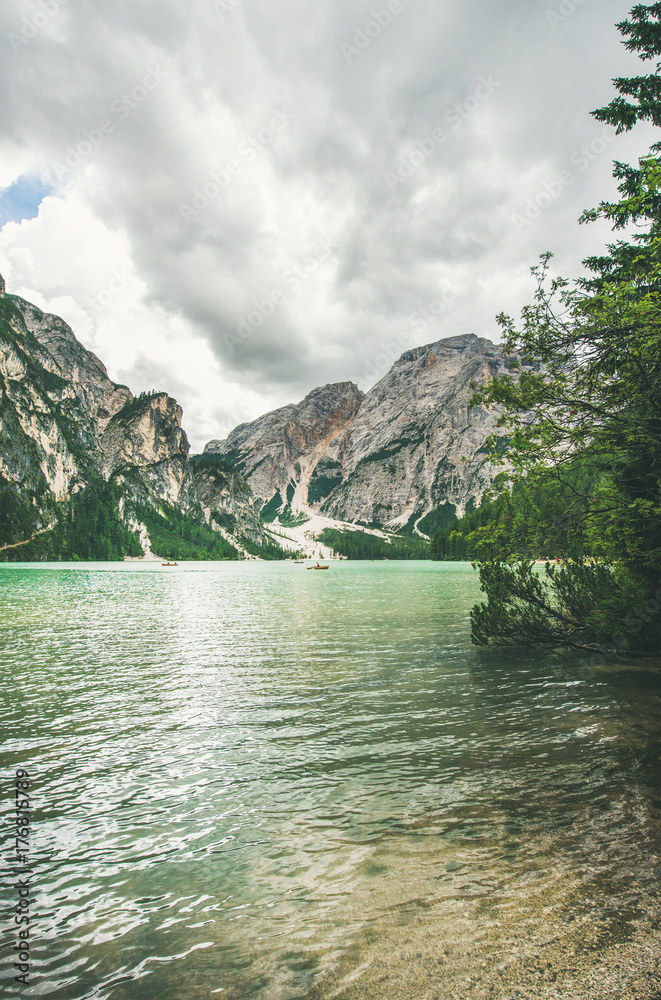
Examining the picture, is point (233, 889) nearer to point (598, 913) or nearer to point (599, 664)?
point (598, 913)

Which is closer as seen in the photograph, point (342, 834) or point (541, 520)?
point (342, 834)

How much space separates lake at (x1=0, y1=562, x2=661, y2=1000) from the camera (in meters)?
5.07

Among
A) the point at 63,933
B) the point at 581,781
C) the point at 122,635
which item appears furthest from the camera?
the point at 122,635

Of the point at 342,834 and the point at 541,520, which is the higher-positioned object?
the point at 541,520

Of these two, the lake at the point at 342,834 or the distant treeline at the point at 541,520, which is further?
the distant treeline at the point at 541,520

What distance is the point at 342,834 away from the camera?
7.96 metres

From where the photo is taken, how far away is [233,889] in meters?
6.73

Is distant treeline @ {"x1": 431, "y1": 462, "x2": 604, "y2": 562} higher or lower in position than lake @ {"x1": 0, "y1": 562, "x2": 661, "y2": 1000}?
higher

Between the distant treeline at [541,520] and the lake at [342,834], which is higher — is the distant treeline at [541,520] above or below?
above

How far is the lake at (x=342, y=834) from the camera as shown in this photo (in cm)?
507

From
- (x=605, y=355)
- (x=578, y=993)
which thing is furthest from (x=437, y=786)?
(x=605, y=355)

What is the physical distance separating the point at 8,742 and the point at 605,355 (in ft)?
59.2

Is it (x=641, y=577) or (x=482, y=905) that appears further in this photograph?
(x=641, y=577)

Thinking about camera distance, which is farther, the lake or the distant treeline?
the distant treeline
